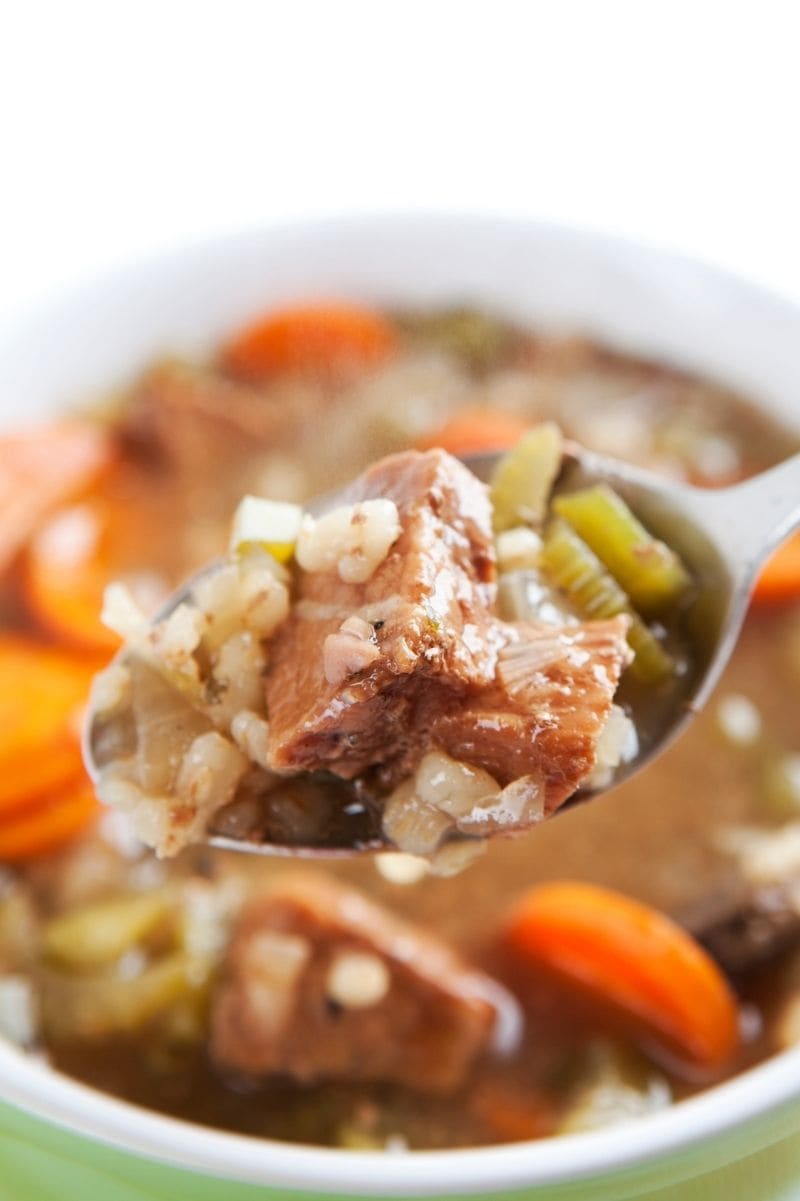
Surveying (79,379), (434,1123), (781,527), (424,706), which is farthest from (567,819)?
(79,379)

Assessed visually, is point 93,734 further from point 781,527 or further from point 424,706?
point 781,527

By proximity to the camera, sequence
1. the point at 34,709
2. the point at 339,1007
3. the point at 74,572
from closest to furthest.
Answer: the point at 339,1007 → the point at 34,709 → the point at 74,572

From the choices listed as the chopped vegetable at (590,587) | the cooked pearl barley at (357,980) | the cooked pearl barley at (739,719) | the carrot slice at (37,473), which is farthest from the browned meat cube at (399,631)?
the carrot slice at (37,473)

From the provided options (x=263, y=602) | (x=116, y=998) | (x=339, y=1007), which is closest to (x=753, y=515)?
(x=263, y=602)

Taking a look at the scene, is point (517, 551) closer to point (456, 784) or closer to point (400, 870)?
point (456, 784)

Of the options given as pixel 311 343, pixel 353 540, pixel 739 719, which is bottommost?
pixel 739 719

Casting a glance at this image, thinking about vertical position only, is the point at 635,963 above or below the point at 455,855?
below

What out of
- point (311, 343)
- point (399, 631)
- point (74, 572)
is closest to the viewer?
point (399, 631)

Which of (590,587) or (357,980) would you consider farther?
(357,980)

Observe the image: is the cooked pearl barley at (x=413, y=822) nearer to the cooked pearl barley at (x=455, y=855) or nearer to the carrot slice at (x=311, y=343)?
the cooked pearl barley at (x=455, y=855)
